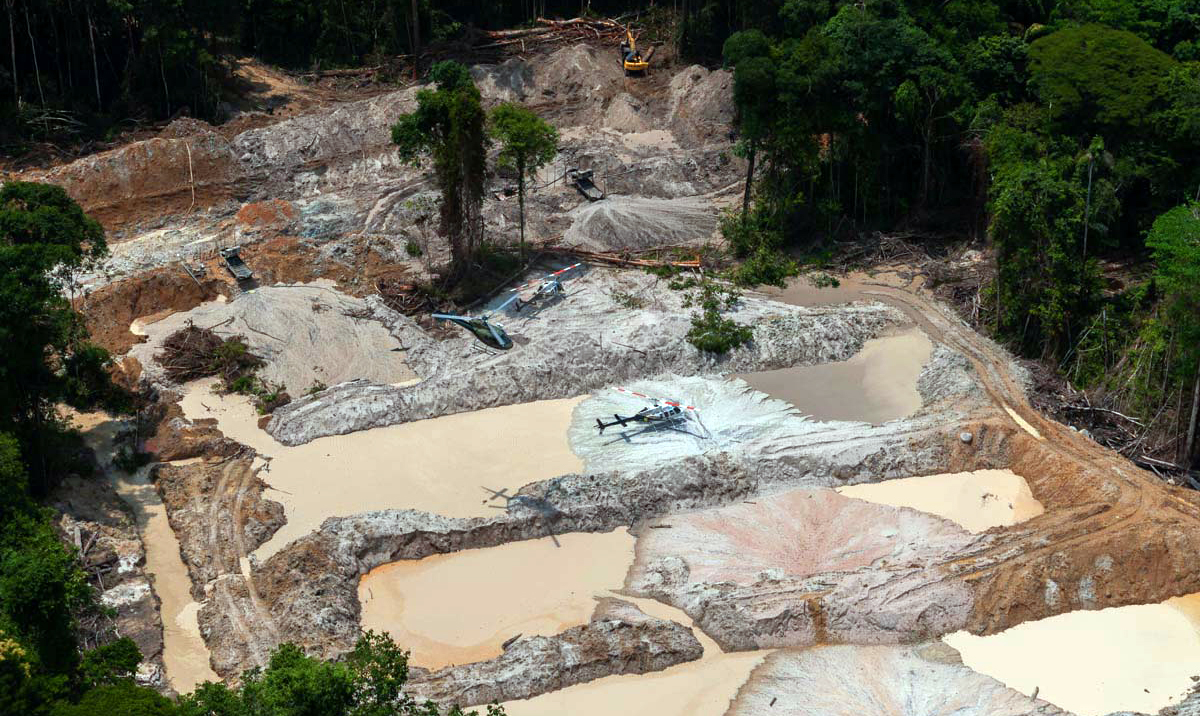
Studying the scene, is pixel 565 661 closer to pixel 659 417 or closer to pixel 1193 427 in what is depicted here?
pixel 659 417

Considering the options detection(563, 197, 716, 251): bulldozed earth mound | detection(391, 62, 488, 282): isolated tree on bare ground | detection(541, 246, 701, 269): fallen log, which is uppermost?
detection(391, 62, 488, 282): isolated tree on bare ground

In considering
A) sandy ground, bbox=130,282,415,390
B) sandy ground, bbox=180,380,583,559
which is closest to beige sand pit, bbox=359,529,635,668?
sandy ground, bbox=180,380,583,559

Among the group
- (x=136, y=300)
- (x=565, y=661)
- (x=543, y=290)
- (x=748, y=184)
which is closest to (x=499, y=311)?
(x=543, y=290)

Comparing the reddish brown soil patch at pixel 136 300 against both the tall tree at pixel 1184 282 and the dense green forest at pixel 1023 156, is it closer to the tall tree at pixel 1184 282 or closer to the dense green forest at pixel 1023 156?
the dense green forest at pixel 1023 156

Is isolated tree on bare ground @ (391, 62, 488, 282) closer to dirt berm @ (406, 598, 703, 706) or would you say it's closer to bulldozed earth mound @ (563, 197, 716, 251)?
bulldozed earth mound @ (563, 197, 716, 251)

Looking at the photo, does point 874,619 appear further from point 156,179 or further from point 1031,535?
point 156,179

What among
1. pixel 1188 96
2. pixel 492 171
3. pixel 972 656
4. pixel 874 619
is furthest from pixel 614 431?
pixel 1188 96
